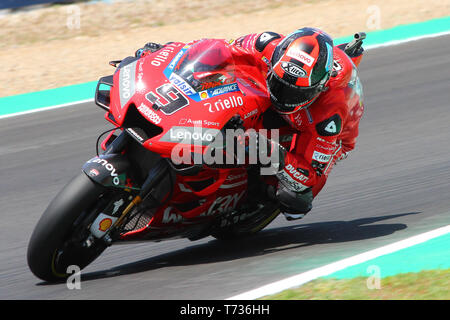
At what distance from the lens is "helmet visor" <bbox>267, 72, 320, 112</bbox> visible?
4.66 metres

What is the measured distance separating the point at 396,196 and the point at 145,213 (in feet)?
8.64

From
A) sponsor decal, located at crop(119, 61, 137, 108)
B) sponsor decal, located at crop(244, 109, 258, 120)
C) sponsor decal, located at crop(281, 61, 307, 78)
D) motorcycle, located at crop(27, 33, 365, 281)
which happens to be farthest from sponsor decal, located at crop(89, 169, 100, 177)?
sponsor decal, located at crop(281, 61, 307, 78)

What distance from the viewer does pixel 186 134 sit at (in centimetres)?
435

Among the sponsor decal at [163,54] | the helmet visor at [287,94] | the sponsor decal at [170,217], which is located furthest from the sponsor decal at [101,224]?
the helmet visor at [287,94]

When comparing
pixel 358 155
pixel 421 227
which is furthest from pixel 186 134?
pixel 358 155

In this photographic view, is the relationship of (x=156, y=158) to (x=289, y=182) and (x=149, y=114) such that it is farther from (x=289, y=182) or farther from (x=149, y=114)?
(x=289, y=182)

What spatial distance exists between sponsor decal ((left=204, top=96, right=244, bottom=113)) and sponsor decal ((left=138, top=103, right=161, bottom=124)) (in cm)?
30

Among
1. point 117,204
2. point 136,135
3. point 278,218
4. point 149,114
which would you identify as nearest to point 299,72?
point 149,114

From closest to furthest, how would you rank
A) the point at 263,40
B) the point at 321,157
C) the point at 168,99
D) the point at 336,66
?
1. the point at 168,99
2. the point at 321,157
3. the point at 336,66
4. the point at 263,40

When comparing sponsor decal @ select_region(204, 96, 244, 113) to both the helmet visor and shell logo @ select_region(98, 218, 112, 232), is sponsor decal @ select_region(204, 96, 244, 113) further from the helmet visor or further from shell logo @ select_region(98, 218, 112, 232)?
shell logo @ select_region(98, 218, 112, 232)

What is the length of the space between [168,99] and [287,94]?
2.42 ft

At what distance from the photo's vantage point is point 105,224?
4.54 meters

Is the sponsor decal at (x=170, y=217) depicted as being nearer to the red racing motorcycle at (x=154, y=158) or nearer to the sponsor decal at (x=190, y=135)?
the red racing motorcycle at (x=154, y=158)

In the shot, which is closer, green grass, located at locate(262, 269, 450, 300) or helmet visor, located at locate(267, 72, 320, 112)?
green grass, located at locate(262, 269, 450, 300)
